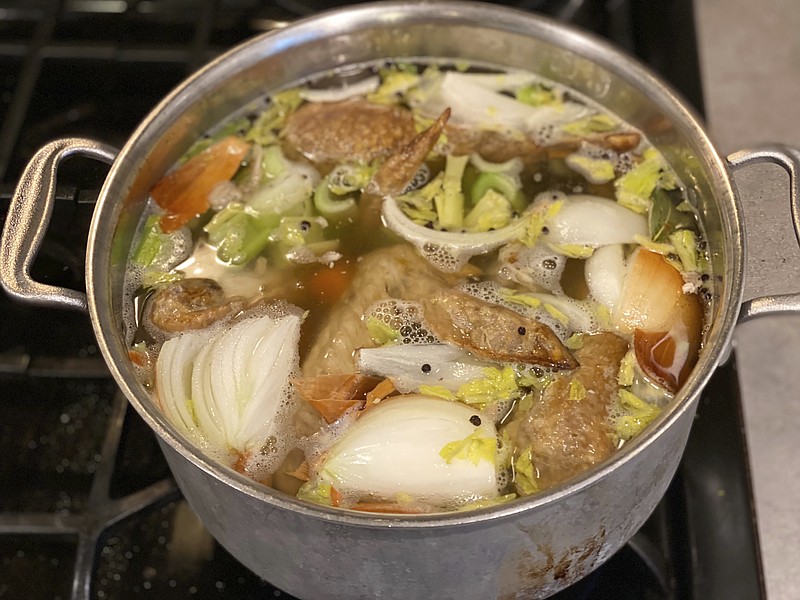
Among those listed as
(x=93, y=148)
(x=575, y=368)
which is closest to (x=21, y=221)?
(x=93, y=148)

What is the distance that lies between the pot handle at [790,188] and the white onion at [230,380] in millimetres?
734

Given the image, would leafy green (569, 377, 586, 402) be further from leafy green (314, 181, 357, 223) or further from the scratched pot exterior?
leafy green (314, 181, 357, 223)

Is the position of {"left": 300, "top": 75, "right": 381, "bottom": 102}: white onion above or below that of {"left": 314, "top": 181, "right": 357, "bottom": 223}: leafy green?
above

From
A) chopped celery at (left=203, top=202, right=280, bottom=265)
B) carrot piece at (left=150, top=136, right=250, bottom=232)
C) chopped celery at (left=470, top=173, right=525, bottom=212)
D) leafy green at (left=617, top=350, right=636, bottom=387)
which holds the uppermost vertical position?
carrot piece at (left=150, top=136, right=250, bottom=232)

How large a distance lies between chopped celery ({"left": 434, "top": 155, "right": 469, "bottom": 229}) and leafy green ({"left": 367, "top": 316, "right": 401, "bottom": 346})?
0.28 meters

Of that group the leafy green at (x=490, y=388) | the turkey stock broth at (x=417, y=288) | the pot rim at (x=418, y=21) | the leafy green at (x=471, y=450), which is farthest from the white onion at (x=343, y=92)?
the leafy green at (x=471, y=450)

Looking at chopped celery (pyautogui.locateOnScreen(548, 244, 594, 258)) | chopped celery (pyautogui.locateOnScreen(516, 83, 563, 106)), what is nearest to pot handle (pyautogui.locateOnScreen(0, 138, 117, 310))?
chopped celery (pyautogui.locateOnScreen(548, 244, 594, 258))

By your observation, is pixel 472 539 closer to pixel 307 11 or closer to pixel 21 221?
pixel 21 221

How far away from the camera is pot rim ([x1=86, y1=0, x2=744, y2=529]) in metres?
1.02

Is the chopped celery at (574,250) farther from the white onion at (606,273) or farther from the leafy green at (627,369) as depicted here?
the leafy green at (627,369)

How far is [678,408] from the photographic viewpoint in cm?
108

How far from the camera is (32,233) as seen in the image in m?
1.27

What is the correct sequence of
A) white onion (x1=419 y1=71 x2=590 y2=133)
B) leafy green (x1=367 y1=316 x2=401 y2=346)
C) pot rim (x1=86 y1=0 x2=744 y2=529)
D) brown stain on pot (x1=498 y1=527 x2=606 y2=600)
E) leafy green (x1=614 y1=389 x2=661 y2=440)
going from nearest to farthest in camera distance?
pot rim (x1=86 y1=0 x2=744 y2=529)
brown stain on pot (x1=498 y1=527 x2=606 y2=600)
leafy green (x1=614 y1=389 x2=661 y2=440)
leafy green (x1=367 y1=316 x2=401 y2=346)
white onion (x1=419 y1=71 x2=590 y2=133)

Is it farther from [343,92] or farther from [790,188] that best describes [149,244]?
[790,188]
